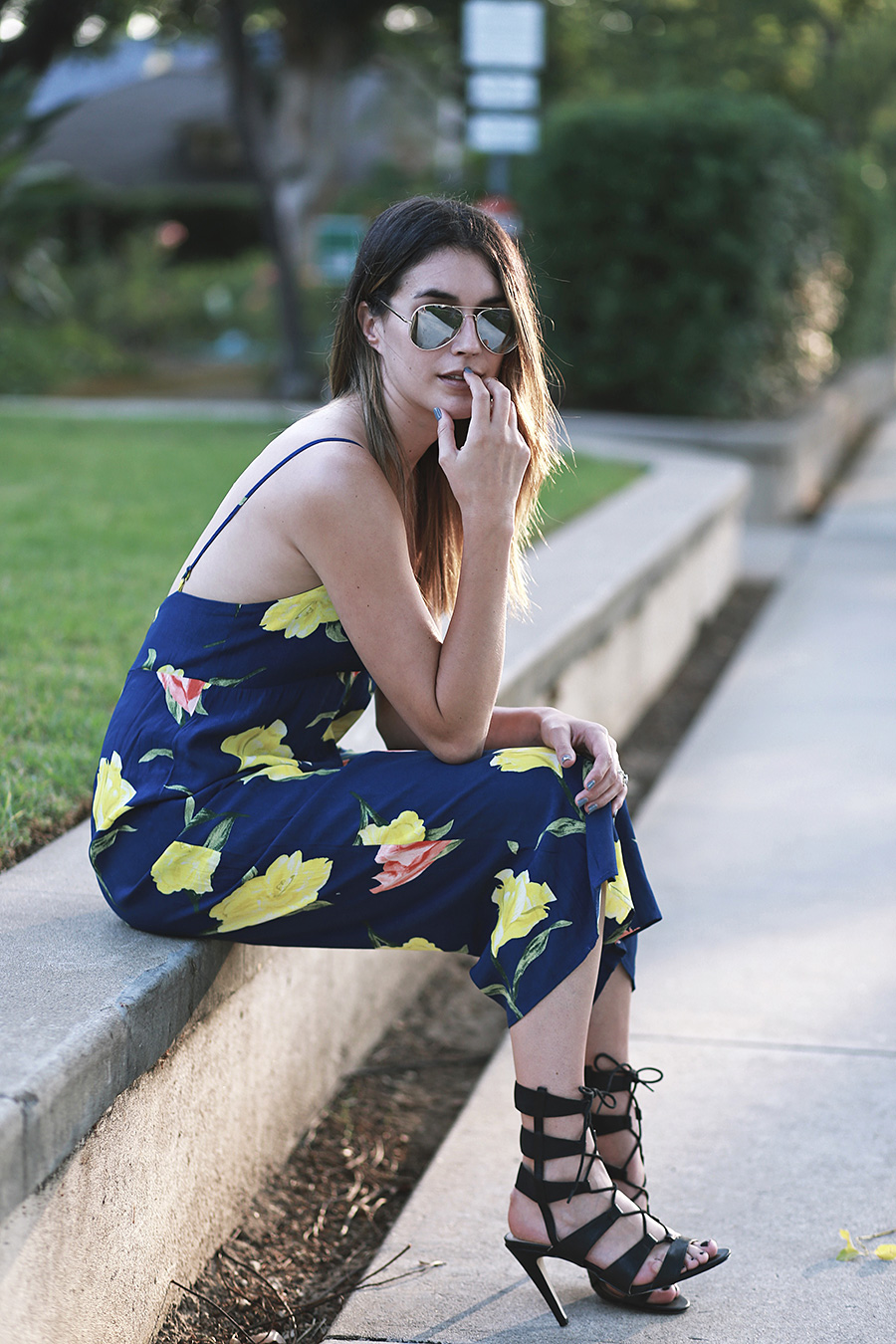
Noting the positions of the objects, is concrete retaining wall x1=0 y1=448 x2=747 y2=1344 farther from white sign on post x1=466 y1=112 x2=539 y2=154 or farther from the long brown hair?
white sign on post x1=466 y1=112 x2=539 y2=154

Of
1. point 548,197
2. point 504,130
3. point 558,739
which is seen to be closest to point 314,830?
point 558,739

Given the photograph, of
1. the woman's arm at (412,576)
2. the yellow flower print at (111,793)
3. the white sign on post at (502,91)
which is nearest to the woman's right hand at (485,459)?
the woman's arm at (412,576)

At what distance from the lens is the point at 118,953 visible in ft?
6.91

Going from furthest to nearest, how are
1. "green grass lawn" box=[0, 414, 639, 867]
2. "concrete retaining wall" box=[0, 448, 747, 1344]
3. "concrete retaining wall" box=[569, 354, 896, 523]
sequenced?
"concrete retaining wall" box=[569, 354, 896, 523] < "green grass lawn" box=[0, 414, 639, 867] < "concrete retaining wall" box=[0, 448, 747, 1344]

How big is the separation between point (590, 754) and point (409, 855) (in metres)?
0.35

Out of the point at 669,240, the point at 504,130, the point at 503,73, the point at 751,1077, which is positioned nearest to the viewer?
the point at 751,1077

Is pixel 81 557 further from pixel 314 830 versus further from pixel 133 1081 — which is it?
pixel 133 1081

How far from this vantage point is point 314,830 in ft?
6.97

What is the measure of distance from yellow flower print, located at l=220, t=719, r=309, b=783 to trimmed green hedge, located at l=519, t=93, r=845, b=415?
833cm

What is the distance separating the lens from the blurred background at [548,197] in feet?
34.0

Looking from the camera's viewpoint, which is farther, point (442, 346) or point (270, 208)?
point (270, 208)

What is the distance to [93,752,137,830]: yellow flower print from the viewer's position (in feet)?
7.16

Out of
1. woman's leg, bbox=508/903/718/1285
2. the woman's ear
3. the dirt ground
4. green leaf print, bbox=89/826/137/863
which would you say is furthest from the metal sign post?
woman's leg, bbox=508/903/718/1285

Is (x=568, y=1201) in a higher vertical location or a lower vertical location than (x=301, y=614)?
lower
